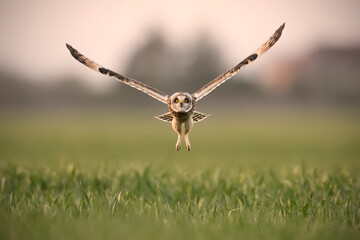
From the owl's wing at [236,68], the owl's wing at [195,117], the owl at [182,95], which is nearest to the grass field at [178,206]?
the owl's wing at [195,117]

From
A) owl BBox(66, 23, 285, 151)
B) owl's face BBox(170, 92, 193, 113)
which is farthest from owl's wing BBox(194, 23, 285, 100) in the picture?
owl's face BBox(170, 92, 193, 113)

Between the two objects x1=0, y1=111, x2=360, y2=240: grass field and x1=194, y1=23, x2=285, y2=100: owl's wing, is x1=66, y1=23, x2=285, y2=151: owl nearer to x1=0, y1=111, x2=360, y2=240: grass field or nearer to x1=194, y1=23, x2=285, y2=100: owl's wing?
x1=194, y1=23, x2=285, y2=100: owl's wing

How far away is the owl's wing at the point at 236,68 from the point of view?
144 inches

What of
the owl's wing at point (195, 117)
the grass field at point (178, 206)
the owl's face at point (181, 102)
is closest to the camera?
the owl's face at point (181, 102)

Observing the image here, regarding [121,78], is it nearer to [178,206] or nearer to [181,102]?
[181,102]

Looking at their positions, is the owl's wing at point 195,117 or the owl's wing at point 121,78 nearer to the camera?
the owl's wing at point 121,78

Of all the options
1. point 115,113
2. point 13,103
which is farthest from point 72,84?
point 115,113

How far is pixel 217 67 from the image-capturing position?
4978cm

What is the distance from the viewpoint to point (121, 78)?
4.00 metres

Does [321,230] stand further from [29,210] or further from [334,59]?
[334,59]

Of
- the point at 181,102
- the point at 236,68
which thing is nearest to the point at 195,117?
the point at 236,68

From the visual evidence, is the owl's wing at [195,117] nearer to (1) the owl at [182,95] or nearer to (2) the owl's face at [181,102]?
(1) the owl at [182,95]

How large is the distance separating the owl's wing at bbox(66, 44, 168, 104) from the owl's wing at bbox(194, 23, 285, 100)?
0.28 m

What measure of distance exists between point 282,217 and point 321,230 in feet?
2.86
